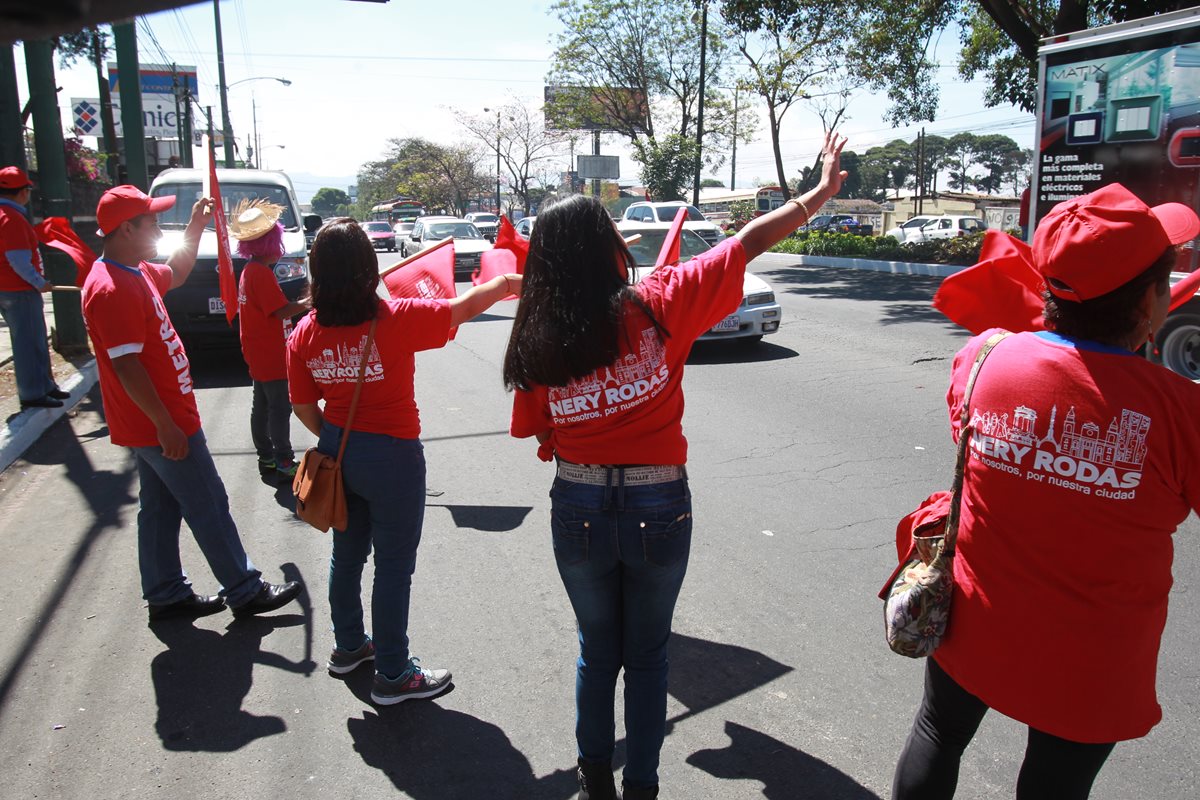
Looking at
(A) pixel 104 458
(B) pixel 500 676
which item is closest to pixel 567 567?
(B) pixel 500 676

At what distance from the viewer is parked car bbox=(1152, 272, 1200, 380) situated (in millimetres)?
8113

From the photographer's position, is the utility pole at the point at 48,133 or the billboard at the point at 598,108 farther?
the billboard at the point at 598,108

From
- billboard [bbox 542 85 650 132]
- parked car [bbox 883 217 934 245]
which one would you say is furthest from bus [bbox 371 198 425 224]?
parked car [bbox 883 217 934 245]

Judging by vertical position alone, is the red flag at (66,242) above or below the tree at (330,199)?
below

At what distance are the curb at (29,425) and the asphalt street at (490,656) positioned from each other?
0.11 meters

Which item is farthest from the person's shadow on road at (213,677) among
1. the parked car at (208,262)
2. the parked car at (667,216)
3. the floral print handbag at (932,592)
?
the parked car at (667,216)

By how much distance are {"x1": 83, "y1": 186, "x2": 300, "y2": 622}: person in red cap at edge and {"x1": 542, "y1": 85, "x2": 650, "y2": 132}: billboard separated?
3816 cm

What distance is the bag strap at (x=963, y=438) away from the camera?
205 cm

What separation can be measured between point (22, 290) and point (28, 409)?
1.00 meters

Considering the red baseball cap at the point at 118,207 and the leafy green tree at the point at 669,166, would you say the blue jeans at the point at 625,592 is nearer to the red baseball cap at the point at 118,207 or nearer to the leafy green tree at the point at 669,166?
the red baseball cap at the point at 118,207

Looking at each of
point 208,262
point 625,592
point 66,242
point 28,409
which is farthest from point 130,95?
point 625,592

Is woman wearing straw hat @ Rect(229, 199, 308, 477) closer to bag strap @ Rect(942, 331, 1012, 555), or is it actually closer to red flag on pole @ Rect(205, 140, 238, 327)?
red flag on pole @ Rect(205, 140, 238, 327)

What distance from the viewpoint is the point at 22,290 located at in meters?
7.46

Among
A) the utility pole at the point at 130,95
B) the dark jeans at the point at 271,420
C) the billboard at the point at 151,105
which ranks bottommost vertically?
the dark jeans at the point at 271,420
